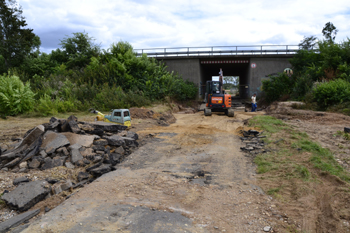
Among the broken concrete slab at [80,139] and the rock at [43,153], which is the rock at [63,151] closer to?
the rock at [43,153]

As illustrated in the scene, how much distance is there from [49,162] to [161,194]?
3.84 metres

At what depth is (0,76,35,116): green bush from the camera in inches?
597

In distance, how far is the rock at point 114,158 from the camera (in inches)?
292

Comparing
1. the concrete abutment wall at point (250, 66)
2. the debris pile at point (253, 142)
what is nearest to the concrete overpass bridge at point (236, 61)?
the concrete abutment wall at point (250, 66)

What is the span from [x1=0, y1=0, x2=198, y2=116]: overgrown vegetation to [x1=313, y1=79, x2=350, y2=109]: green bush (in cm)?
1353

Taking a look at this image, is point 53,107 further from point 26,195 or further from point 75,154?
point 26,195

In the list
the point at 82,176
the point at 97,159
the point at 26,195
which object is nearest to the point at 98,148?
the point at 97,159

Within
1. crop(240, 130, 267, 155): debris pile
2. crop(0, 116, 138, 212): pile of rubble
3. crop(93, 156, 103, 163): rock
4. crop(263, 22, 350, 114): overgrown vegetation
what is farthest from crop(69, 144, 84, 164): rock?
crop(263, 22, 350, 114): overgrown vegetation

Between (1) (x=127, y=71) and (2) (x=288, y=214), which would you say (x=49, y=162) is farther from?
(1) (x=127, y=71)

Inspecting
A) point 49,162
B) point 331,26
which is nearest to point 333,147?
point 49,162

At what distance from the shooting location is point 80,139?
8344 millimetres

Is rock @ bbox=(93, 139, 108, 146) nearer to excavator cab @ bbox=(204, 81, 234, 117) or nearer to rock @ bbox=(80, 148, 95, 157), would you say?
rock @ bbox=(80, 148, 95, 157)

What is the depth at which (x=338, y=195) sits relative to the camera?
Answer: 4.80 meters

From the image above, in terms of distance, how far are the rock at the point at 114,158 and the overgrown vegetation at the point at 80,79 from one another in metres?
10.6
